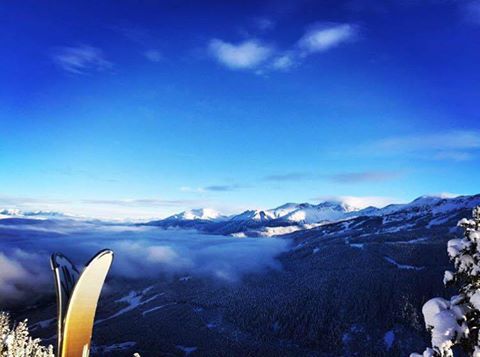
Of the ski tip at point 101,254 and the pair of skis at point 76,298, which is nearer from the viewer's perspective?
the pair of skis at point 76,298

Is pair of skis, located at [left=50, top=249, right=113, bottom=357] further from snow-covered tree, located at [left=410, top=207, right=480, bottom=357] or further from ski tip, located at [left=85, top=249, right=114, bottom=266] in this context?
snow-covered tree, located at [left=410, top=207, right=480, bottom=357]

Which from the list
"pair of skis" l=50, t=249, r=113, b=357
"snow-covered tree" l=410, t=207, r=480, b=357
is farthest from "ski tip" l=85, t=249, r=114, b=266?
"snow-covered tree" l=410, t=207, r=480, b=357

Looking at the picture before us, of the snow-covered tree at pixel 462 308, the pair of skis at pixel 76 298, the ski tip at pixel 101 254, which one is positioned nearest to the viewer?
the snow-covered tree at pixel 462 308

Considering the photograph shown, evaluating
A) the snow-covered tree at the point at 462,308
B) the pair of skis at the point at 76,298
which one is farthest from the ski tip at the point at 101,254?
the snow-covered tree at the point at 462,308

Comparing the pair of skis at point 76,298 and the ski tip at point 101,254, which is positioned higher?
the ski tip at point 101,254

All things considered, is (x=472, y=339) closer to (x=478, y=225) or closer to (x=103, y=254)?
(x=478, y=225)

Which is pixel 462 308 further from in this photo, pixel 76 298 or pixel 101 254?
pixel 76 298

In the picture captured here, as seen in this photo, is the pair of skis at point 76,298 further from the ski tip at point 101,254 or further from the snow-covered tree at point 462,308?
the snow-covered tree at point 462,308
